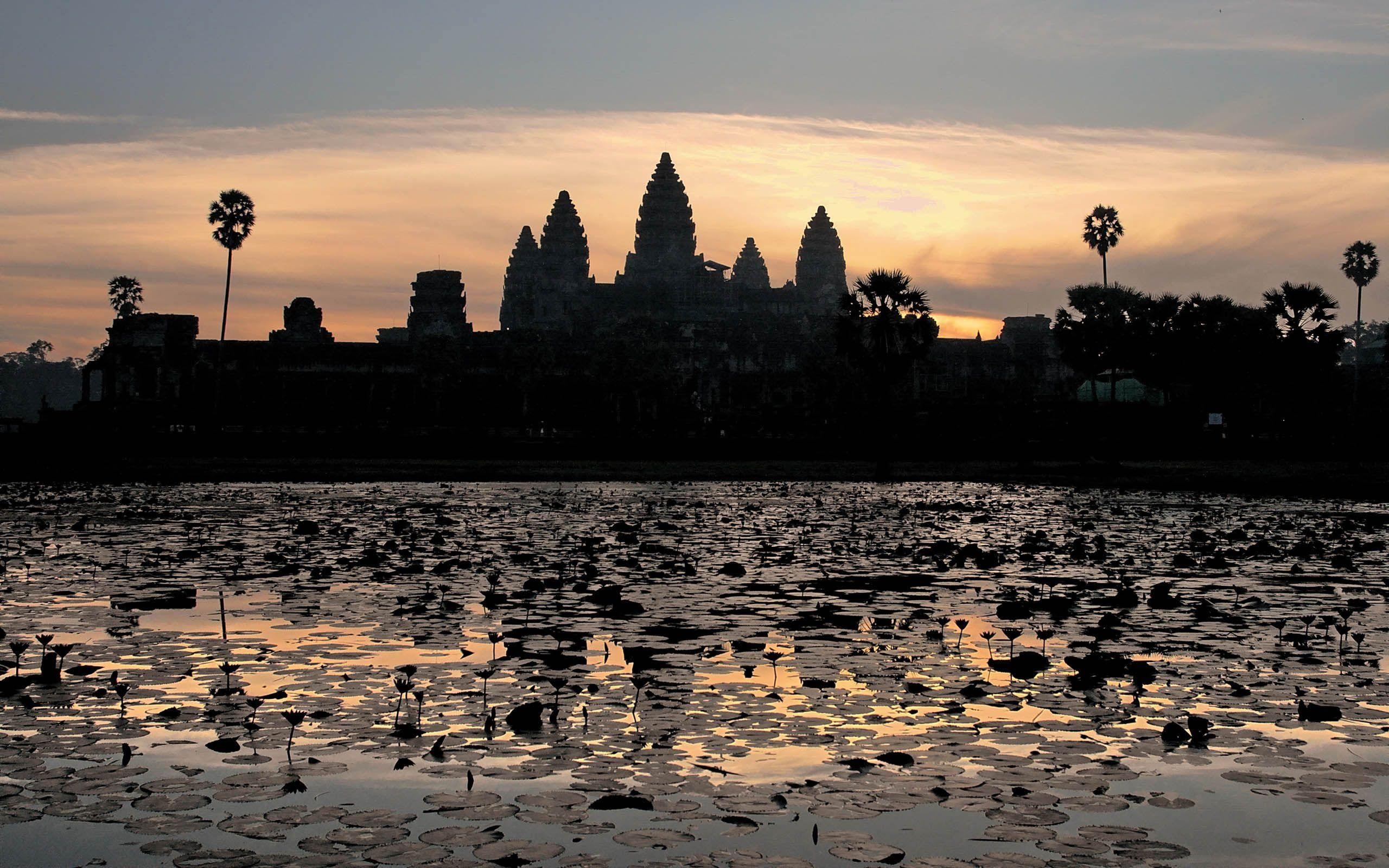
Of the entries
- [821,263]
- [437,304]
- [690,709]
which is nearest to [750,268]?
[821,263]

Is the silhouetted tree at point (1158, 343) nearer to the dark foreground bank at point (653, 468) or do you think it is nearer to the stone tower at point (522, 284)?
the dark foreground bank at point (653, 468)

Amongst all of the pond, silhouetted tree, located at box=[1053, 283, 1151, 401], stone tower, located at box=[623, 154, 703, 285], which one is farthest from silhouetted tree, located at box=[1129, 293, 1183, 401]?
stone tower, located at box=[623, 154, 703, 285]

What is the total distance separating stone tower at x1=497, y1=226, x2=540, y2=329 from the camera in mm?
167875

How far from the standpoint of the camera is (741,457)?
189 feet

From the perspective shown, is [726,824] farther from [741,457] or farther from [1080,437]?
[1080,437]

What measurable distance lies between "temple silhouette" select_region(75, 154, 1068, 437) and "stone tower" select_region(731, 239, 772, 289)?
152 feet

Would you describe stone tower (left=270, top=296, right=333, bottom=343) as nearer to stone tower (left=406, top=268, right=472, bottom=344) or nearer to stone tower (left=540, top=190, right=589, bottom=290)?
stone tower (left=406, top=268, right=472, bottom=344)

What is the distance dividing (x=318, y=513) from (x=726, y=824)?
807 inches

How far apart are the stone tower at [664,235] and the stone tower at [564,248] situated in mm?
6040

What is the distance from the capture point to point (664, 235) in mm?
169000

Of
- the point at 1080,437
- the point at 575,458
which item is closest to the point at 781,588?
the point at 575,458

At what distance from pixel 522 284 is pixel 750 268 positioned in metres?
31.7

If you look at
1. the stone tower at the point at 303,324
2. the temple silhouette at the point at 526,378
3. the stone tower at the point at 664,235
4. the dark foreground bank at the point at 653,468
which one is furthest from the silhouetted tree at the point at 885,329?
the stone tower at the point at 664,235

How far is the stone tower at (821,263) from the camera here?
593 ft
